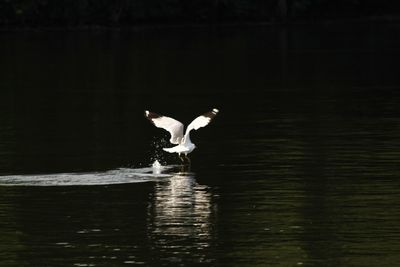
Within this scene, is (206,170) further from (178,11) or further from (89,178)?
(178,11)

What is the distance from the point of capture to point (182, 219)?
22.6m

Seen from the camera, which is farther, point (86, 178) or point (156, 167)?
point (156, 167)

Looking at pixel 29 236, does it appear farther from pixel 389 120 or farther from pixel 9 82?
pixel 9 82

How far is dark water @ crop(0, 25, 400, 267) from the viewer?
808 inches

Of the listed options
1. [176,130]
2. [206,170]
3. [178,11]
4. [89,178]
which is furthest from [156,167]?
[178,11]

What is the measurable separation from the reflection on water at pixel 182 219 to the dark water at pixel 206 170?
0.10 ft

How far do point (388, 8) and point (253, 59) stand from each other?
51.5 metres

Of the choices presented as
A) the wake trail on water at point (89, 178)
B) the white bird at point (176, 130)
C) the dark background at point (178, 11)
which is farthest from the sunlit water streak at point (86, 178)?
the dark background at point (178, 11)

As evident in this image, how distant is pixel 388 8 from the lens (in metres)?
119

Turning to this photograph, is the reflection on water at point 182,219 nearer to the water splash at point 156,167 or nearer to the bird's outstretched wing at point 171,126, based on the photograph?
the bird's outstretched wing at point 171,126

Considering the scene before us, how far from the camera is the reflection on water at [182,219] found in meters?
20.2

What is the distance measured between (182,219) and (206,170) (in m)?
5.82

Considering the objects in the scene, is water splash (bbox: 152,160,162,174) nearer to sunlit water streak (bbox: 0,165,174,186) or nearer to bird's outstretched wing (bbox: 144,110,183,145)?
sunlit water streak (bbox: 0,165,174,186)

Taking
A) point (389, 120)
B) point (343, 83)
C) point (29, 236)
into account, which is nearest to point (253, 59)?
point (343, 83)
